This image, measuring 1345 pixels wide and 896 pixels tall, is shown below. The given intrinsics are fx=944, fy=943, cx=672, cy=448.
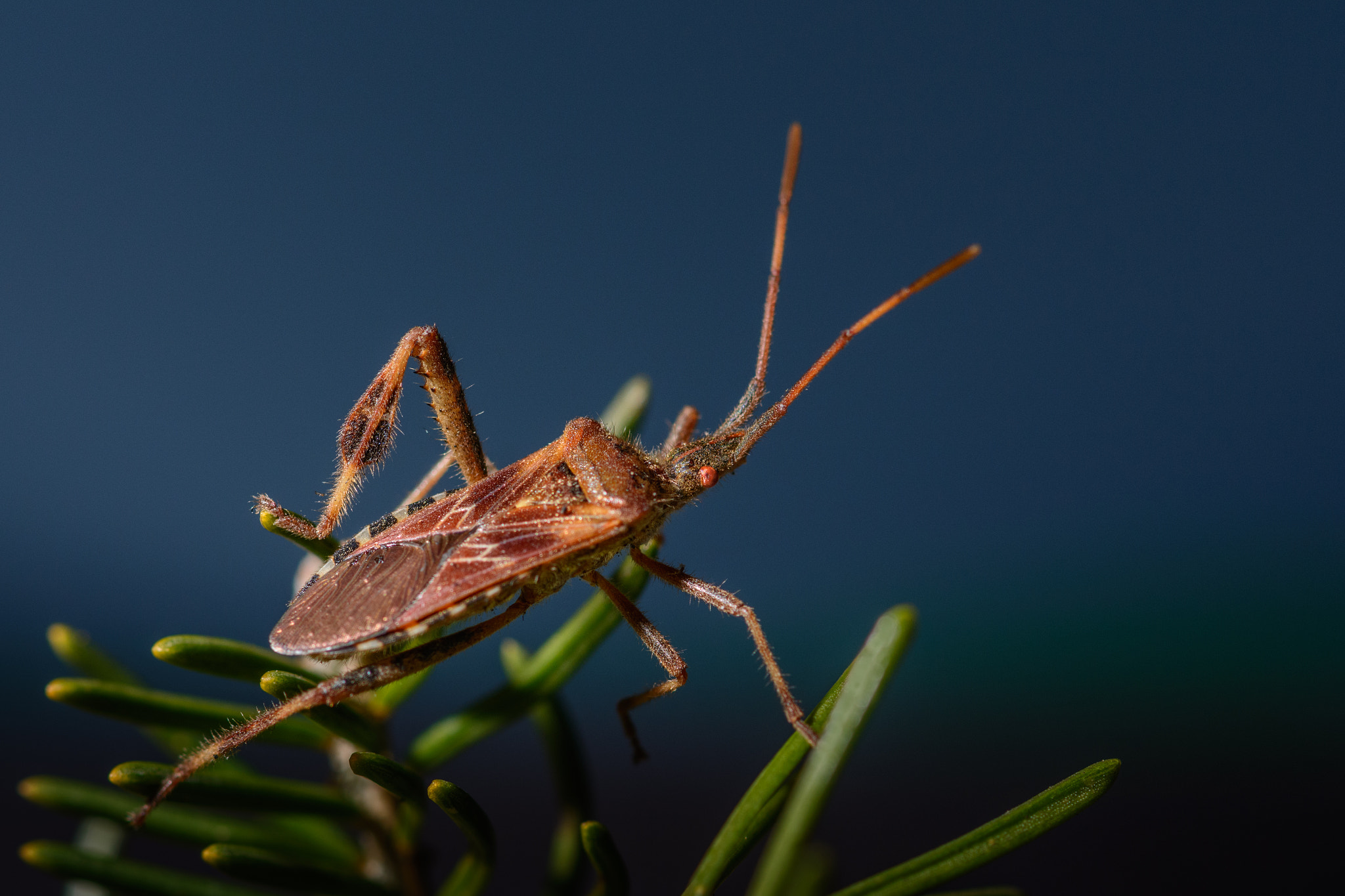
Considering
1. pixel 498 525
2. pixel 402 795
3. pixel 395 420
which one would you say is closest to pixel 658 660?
pixel 498 525

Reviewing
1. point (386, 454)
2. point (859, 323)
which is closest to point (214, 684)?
point (386, 454)

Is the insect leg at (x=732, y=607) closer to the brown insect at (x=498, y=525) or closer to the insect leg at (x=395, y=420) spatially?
the brown insect at (x=498, y=525)

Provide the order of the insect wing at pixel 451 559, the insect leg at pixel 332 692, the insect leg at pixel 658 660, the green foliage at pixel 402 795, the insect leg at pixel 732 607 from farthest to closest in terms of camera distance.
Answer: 1. the insect leg at pixel 658 660
2. the insect leg at pixel 732 607
3. the insect wing at pixel 451 559
4. the insect leg at pixel 332 692
5. the green foliage at pixel 402 795

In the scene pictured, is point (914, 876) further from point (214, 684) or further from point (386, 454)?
point (214, 684)

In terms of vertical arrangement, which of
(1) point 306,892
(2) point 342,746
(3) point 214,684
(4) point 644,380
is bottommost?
(1) point 306,892

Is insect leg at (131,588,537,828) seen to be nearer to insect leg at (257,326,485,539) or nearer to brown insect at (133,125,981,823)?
brown insect at (133,125,981,823)

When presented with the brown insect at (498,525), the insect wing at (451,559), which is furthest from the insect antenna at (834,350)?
the insect wing at (451,559)

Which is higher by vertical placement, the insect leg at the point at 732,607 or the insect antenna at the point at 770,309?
the insect antenna at the point at 770,309

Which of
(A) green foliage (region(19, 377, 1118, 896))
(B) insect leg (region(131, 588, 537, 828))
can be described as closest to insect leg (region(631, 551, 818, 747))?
(A) green foliage (region(19, 377, 1118, 896))
